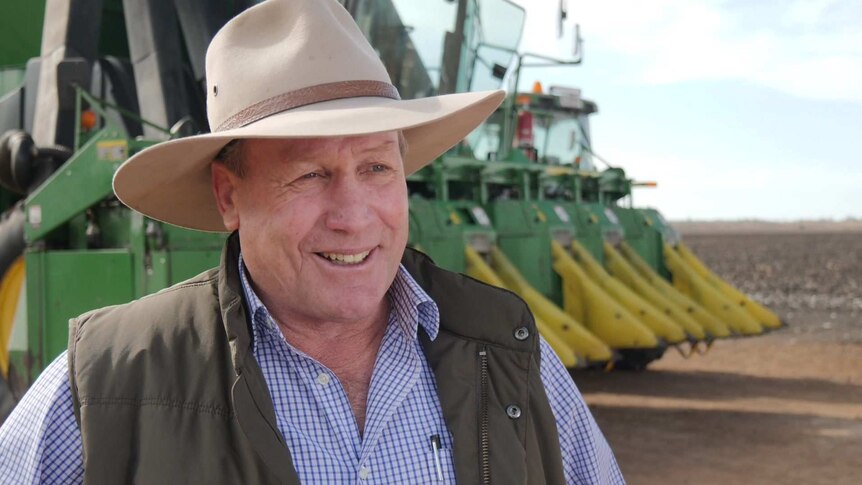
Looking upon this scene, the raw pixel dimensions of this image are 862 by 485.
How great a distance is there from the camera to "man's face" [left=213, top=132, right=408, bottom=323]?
1.64 m

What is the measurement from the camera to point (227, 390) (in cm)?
152

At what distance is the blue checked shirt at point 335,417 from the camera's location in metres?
1.50

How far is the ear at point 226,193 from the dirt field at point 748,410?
13.9ft

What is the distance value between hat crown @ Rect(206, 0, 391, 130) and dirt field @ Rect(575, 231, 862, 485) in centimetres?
434

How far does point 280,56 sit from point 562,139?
414 inches

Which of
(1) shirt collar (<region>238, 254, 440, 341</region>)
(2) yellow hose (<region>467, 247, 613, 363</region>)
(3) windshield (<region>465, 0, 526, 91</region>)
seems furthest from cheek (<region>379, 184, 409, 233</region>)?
(3) windshield (<region>465, 0, 526, 91</region>)

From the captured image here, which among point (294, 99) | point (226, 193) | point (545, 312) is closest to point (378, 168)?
point (294, 99)

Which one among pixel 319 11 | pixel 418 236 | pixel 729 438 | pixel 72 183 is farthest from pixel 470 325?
pixel 729 438

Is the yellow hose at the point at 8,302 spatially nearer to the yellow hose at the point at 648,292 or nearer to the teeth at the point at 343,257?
the teeth at the point at 343,257

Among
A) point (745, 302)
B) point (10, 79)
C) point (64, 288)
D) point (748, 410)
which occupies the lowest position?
point (748, 410)

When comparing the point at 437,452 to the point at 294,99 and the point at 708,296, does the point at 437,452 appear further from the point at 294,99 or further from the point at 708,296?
the point at 708,296

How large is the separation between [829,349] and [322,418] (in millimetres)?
10451

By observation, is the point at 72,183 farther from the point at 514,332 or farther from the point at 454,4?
the point at 514,332

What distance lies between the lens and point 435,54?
7.59m
